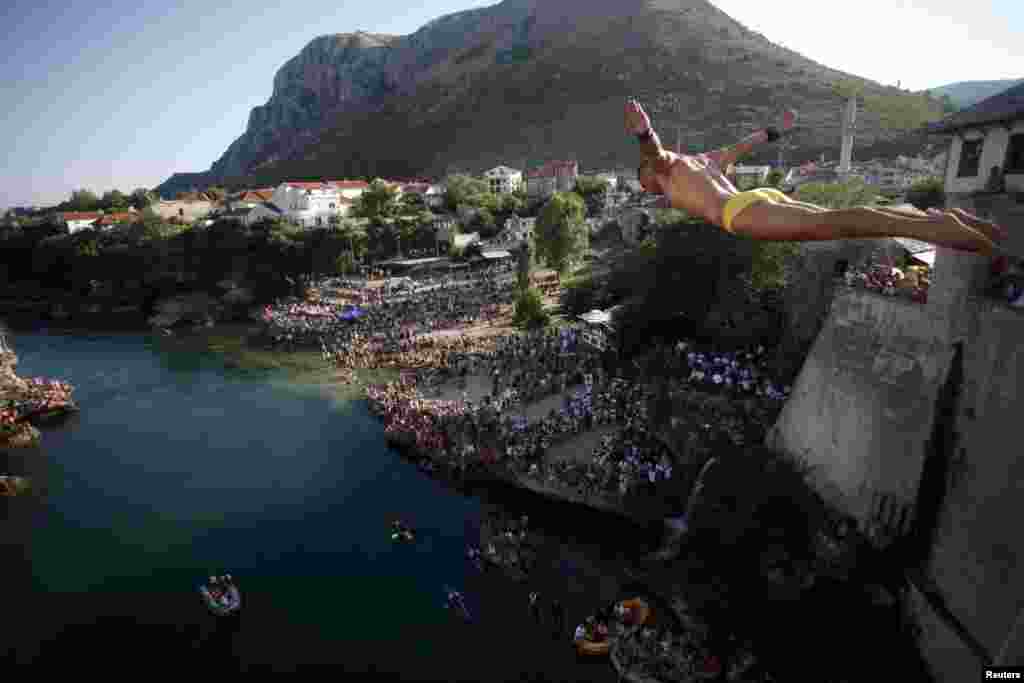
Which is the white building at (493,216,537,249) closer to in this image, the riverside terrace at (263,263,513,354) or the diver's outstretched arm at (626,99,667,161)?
the riverside terrace at (263,263,513,354)

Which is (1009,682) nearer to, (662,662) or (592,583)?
(662,662)

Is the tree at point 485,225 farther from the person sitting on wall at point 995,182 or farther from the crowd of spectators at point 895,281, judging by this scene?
the person sitting on wall at point 995,182

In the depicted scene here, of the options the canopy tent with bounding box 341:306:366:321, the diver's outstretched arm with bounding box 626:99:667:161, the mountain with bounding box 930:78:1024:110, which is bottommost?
the canopy tent with bounding box 341:306:366:321

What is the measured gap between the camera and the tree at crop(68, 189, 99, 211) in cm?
10238

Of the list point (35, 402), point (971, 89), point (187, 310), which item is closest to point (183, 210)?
point (187, 310)

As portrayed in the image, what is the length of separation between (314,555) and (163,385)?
25.6 meters

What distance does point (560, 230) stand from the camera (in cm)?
4909

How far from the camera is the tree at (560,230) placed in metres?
48.8

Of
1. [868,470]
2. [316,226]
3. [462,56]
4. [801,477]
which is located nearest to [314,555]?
[801,477]

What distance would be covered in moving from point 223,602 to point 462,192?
2593 inches

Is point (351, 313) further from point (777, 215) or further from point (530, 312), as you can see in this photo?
point (777, 215)

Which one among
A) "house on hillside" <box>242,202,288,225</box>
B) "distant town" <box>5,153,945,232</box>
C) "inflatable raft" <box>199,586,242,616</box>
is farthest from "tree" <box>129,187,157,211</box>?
"inflatable raft" <box>199,586,242,616</box>

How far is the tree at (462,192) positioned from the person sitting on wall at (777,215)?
70393mm

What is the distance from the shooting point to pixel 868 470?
45.6ft
